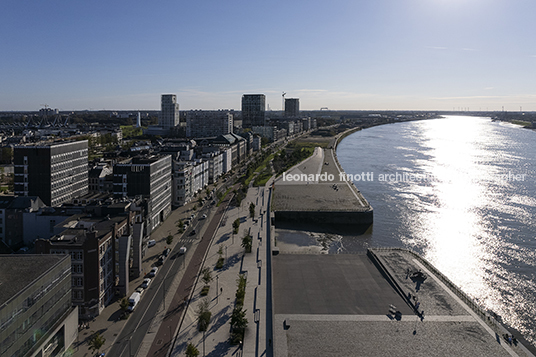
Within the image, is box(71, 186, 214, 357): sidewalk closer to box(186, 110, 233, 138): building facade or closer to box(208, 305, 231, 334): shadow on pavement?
box(208, 305, 231, 334): shadow on pavement

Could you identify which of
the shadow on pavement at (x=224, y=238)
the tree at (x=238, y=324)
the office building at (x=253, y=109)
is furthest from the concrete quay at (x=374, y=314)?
the office building at (x=253, y=109)

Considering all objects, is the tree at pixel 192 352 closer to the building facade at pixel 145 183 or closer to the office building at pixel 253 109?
the building facade at pixel 145 183

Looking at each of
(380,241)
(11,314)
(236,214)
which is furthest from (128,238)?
(380,241)

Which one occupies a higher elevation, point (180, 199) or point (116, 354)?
point (180, 199)

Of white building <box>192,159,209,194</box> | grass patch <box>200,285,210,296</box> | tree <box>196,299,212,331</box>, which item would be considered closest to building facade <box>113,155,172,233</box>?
grass patch <box>200,285,210,296</box>

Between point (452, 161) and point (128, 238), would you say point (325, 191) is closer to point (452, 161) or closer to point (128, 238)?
point (128, 238)
